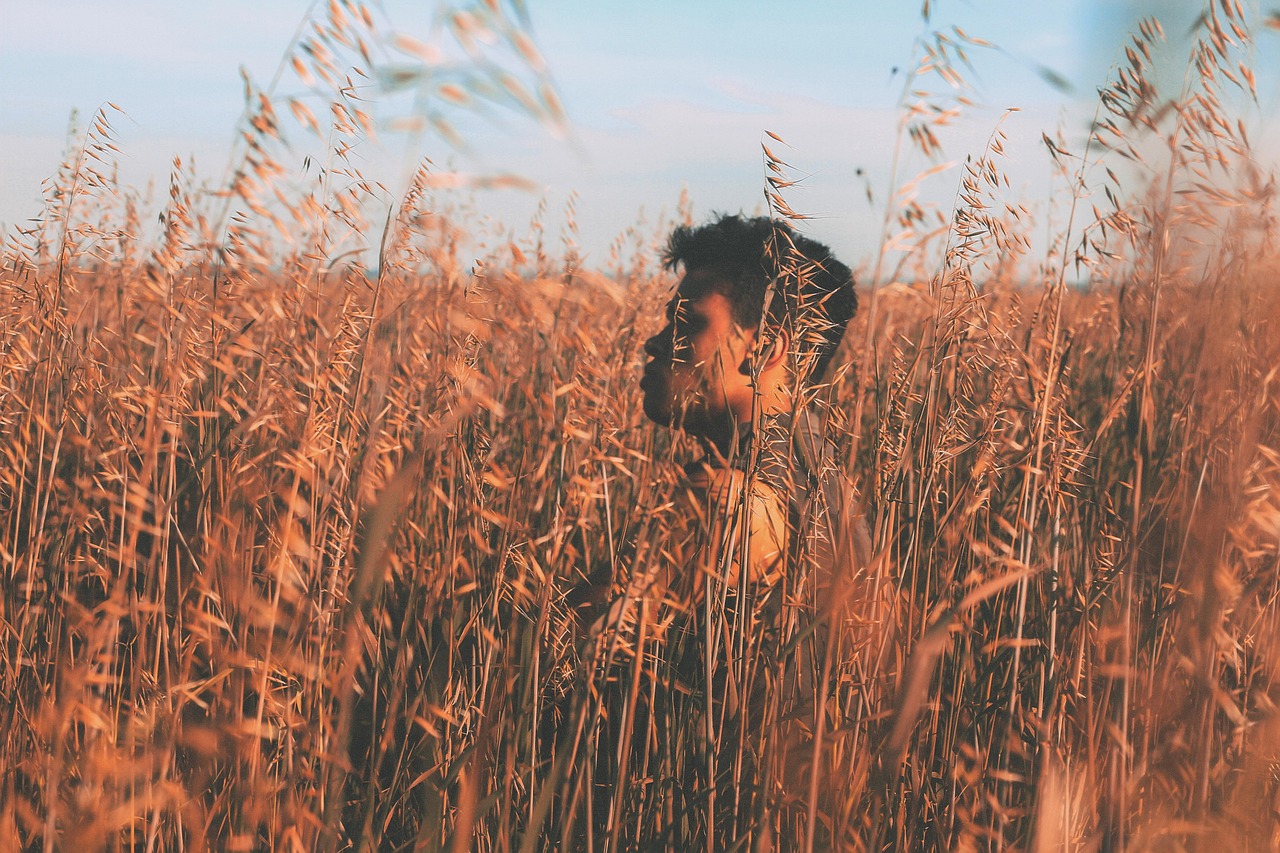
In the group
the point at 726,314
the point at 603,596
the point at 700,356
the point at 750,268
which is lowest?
the point at 603,596

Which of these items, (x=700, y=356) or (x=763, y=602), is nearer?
(x=763, y=602)

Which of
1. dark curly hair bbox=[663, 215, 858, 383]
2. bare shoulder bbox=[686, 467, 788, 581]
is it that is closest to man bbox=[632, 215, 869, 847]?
bare shoulder bbox=[686, 467, 788, 581]

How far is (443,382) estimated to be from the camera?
1.65m

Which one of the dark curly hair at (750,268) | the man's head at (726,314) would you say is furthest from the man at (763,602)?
the dark curly hair at (750,268)

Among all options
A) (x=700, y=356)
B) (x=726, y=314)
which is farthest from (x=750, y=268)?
(x=700, y=356)

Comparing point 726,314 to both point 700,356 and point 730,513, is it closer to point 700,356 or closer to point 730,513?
point 700,356

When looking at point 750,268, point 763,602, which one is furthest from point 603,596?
point 750,268

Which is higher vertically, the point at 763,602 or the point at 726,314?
the point at 726,314

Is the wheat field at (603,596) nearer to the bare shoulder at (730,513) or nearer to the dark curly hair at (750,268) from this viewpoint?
the bare shoulder at (730,513)

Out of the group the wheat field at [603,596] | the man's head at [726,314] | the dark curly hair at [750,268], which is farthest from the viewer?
the dark curly hair at [750,268]

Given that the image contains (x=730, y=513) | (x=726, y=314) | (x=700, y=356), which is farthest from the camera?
(x=726, y=314)

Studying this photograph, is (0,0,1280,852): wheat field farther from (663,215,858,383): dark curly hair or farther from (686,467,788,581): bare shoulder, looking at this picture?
(663,215,858,383): dark curly hair

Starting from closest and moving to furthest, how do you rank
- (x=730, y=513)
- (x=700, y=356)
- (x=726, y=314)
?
(x=730, y=513) < (x=700, y=356) < (x=726, y=314)

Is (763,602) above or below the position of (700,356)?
below
